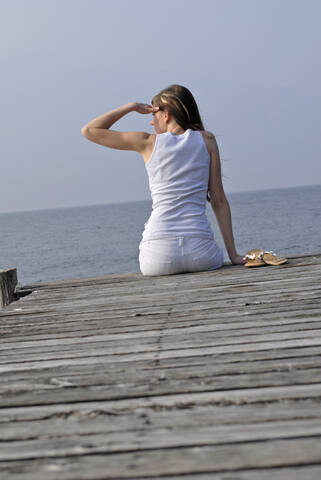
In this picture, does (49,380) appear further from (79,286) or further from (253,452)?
(79,286)

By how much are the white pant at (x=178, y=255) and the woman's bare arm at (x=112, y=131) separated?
922 millimetres

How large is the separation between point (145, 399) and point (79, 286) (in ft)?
10.4

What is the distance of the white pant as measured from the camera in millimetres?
4863

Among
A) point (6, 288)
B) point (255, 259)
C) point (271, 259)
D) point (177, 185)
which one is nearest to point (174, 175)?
point (177, 185)

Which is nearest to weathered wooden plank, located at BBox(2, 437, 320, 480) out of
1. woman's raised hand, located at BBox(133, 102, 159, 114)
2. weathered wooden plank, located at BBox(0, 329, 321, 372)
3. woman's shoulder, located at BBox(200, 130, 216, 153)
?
weathered wooden plank, located at BBox(0, 329, 321, 372)

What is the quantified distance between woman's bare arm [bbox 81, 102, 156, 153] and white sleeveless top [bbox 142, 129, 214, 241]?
236 millimetres

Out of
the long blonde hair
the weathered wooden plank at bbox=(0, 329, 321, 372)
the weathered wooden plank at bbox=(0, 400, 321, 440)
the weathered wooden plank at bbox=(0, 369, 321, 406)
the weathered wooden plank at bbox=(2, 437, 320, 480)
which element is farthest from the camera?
the long blonde hair

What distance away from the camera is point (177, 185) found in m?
5.00

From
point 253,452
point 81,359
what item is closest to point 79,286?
point 81,359

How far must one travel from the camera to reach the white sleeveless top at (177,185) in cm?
493

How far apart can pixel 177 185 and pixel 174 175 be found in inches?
3.7

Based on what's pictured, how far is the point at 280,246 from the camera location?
119ft

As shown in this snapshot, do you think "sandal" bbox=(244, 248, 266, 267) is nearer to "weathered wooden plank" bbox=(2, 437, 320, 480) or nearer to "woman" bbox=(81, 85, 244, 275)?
"woman" bbox=(81, 85, 244, 275)

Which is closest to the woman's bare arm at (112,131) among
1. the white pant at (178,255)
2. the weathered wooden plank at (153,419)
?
the white pant at (178,255)
